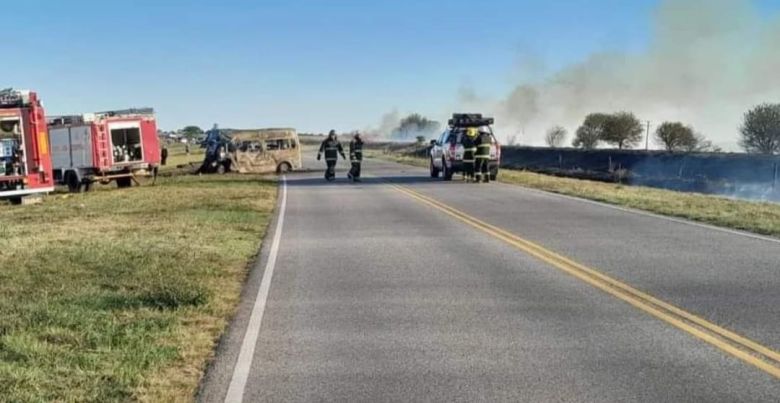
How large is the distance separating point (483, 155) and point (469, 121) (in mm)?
1887

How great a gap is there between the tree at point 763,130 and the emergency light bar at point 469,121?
35.1 metres

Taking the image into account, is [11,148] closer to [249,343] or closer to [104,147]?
[104,147]

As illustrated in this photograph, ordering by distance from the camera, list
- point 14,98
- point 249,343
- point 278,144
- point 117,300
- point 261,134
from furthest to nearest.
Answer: point 278,144 → point 261,134 → point 14,98 → point 117,300 → point 249,343

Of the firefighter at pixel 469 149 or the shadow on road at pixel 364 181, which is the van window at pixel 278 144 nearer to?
the shadow on road at pixel 364 181

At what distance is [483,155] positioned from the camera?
85.7 ft

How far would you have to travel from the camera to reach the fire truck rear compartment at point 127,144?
28641 mm

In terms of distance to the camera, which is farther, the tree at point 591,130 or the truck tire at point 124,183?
the tree at point 591,130

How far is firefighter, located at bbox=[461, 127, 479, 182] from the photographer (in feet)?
85.7

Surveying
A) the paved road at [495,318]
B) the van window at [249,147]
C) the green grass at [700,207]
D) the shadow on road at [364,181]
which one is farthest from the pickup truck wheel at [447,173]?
the paved road at [495,318]

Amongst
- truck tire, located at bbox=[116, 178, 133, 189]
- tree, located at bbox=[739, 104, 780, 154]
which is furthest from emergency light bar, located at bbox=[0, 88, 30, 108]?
tree, located at bbox=[739, 104, 780, 154]

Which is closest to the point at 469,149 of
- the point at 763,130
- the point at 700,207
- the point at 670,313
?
the point at 700,207

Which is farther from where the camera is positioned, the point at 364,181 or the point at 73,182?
the point at 73,182

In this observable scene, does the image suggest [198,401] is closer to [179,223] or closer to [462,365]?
[462,365]

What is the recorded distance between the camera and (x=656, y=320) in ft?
22.8
